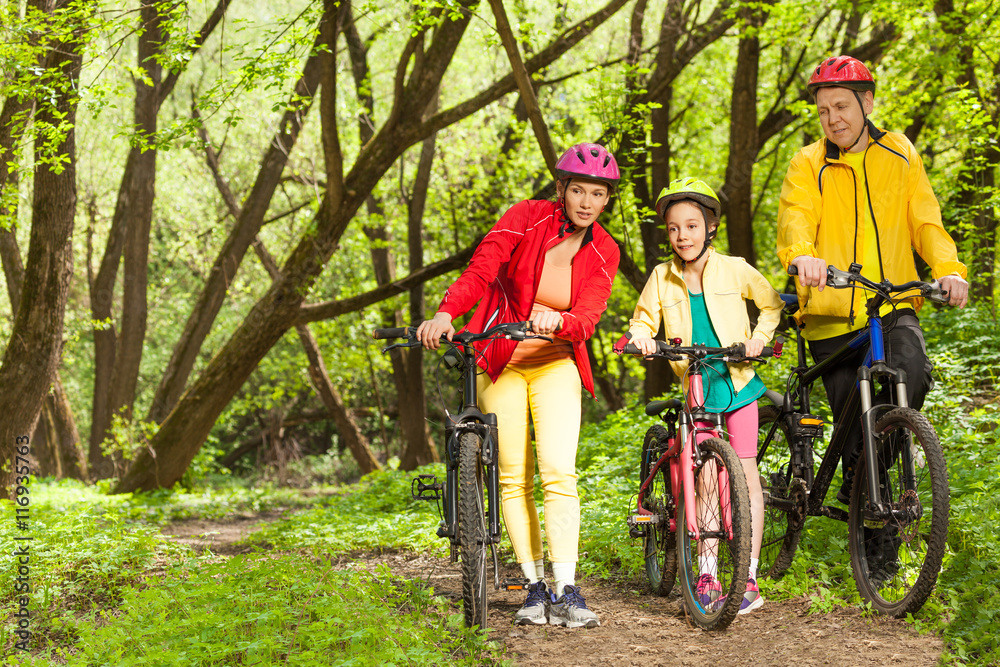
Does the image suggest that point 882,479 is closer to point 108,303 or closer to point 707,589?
point 707,589

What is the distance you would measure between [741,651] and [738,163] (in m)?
7.05

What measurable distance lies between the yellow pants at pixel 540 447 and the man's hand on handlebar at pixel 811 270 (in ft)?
3.64

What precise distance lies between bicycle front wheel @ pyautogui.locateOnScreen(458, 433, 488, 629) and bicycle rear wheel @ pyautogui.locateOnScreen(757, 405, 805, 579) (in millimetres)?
1478

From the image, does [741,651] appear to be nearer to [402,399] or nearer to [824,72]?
[824,72]

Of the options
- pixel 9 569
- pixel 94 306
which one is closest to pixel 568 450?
pixel 9 569

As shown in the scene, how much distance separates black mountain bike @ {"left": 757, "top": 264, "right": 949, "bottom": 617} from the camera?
126 inches

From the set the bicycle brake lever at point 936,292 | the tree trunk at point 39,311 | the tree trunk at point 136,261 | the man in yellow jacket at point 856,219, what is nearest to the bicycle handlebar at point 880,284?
the bicycle brake lever at point 936,292

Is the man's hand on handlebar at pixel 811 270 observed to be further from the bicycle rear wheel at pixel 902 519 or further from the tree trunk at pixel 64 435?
the tree trunk at pixel 64 435

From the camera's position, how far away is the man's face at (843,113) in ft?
12.2

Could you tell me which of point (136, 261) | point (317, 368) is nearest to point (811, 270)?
point (136, 261)

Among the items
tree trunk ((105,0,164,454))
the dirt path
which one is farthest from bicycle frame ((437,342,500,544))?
tree trunk ((105,0,164,454))

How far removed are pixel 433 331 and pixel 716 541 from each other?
1571 mm

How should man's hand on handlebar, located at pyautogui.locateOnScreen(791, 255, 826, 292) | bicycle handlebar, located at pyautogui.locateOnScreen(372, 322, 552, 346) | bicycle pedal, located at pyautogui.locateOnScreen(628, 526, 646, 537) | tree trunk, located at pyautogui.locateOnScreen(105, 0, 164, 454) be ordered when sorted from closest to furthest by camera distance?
man's hand on handlebar, located at pyautogui.locateOnScreen(791, 255, 826, 292)
bicycle handlebar, located at pyautogui.locateOnScreen(372, 322, 552, 346)
bicycle pedal, located at pyautogui.locateOnScreen(628, 526, 646, 537)
tree trunk, located at pyautogui.locateOnScreen(105, 0, 164, 454)

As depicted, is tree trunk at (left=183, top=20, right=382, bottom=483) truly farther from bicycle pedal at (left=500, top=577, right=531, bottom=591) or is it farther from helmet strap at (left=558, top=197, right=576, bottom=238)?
bicycle pedal at (left=500, top=577, right=531, bottom=591)
